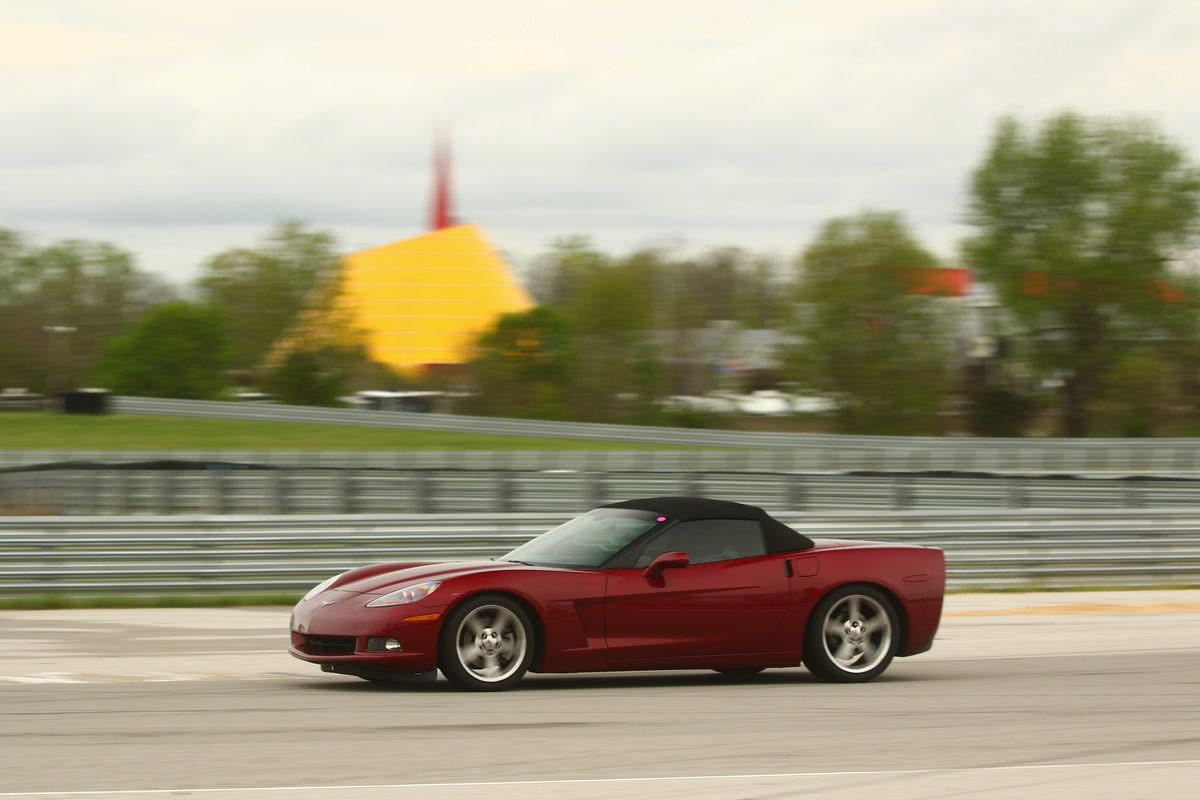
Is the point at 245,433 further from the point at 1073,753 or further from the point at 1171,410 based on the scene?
the point at 1073,753

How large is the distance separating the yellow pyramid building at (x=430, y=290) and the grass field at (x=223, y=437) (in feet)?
156

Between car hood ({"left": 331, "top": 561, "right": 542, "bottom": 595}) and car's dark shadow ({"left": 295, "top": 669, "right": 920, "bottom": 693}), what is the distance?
582 mm

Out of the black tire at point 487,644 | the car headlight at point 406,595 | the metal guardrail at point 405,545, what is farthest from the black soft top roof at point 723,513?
the metal guardrail at point 405,545

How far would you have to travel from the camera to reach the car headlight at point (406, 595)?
26.8ft

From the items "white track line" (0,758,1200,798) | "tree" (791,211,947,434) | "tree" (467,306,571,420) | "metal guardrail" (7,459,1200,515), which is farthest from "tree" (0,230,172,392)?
"white track line" (0,758,1200,798)

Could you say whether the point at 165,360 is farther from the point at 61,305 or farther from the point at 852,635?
the point at 852,635

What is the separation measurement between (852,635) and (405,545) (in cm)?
668

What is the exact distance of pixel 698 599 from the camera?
8750mm

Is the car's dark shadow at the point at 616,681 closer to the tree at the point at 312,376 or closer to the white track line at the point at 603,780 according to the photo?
the white track line at the point at 603,780

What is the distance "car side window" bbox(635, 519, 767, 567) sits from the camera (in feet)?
29.0

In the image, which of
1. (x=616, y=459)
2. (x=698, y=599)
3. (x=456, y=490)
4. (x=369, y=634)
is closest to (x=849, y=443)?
(x=616, y=459)

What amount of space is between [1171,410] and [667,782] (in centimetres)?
6233

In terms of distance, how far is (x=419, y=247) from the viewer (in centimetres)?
10862

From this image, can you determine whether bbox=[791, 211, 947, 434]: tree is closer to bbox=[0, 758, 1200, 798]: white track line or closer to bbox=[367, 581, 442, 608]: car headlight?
bbox=[367, 581, 442, 608]: car headlight
